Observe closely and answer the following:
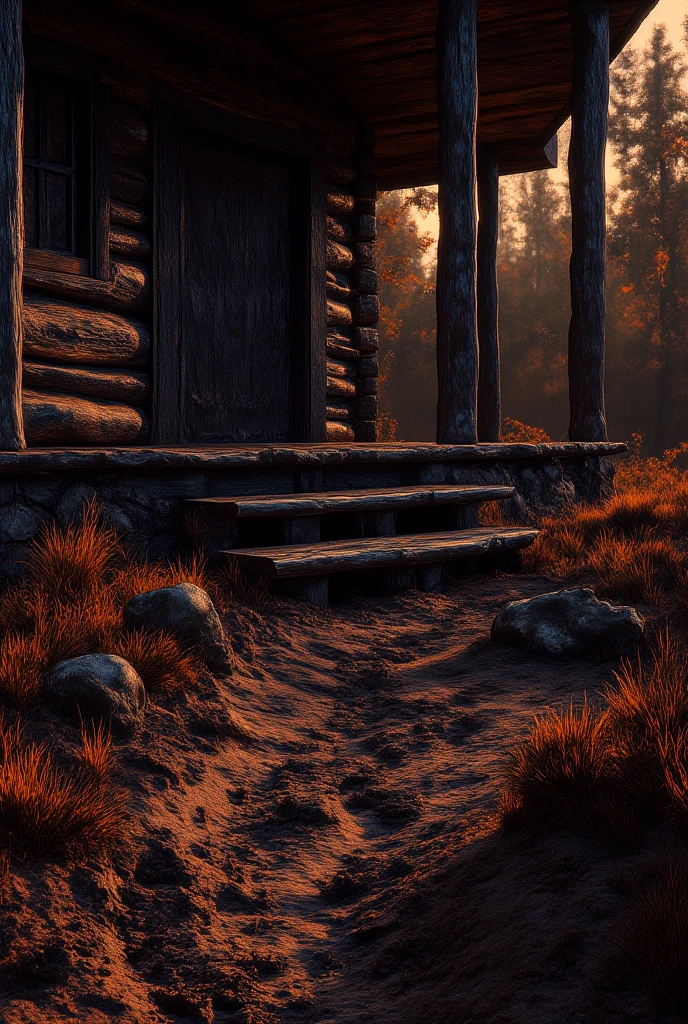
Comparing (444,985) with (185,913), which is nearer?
(444,985)

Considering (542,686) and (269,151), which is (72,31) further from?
(542,686)

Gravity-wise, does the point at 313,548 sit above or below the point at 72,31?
below

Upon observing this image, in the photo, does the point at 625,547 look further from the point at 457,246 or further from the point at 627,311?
the point at 627,311

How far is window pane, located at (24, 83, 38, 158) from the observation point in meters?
6.28

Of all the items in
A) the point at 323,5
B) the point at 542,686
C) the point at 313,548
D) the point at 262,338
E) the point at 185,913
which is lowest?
the point at 185,913

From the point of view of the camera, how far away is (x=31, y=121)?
6309mm

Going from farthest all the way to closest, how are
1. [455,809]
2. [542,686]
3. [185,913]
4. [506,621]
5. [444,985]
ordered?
[506,621] < [542,686] < [455,809] < [185,913] < [444,985]

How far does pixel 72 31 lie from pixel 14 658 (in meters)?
4.72

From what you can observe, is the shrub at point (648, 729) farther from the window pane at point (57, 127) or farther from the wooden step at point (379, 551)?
the window pane at point (57, 127)

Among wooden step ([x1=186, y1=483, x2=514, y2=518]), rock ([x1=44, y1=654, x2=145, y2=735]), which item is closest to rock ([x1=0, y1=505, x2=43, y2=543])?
wooden step ([x1=186, y1=483, x2=514, y2=518])

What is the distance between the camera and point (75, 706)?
324 cm

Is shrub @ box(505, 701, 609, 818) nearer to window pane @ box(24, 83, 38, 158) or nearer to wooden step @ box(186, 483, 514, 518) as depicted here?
wooden step @ box(186, 483, 514, 518)

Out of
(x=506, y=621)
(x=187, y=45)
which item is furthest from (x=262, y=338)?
(x=506, y=621)

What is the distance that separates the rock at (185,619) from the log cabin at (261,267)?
0.75m
